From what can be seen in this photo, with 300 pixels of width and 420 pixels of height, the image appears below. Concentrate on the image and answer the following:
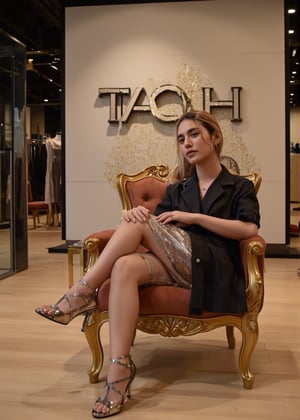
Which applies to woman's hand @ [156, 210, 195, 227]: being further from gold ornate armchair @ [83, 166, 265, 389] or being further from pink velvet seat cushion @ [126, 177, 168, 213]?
pink velvet seat cushion @ [126, 177, 168, 213]

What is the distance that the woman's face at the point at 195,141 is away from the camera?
2.29 m

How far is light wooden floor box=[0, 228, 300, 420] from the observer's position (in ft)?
6.46

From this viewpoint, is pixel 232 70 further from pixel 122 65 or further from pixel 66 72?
pixel 66 72

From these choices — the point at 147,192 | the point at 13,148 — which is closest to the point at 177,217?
the point at 147,192

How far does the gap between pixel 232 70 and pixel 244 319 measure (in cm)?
441

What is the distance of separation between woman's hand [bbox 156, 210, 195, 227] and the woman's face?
0.26m

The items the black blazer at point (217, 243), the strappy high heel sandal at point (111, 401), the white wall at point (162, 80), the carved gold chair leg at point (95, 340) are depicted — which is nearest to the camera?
the strappy high heel sandal at point (111, 401)

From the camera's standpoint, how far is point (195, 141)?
7.50 feet

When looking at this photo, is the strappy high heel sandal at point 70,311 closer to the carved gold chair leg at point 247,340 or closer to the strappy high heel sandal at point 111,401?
the strappy high heel sandal at point 111,401

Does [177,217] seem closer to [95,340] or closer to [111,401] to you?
[95,340]

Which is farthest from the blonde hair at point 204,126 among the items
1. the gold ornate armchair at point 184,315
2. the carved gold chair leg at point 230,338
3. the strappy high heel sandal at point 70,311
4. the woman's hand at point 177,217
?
the carved gold chair leg at point 230,338

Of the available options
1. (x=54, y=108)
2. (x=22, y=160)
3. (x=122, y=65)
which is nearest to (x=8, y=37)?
(x=22, y=160)

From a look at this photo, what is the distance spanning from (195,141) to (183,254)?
0.51 m

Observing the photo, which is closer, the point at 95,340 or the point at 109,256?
the point at 109,256
